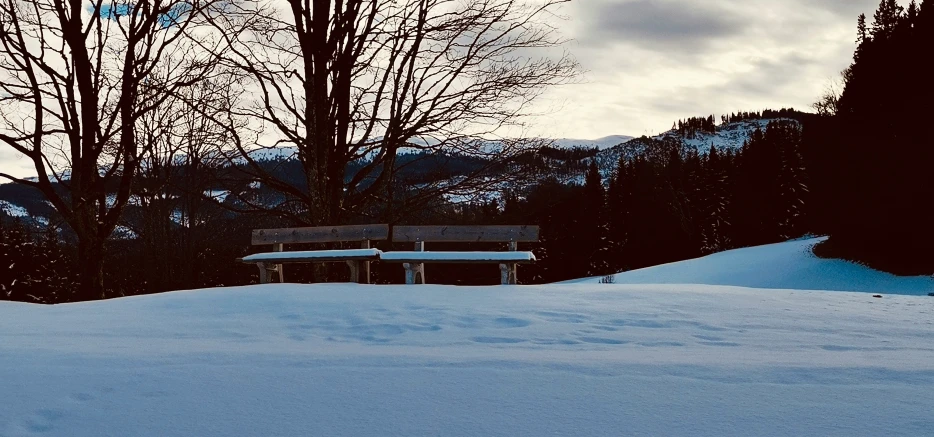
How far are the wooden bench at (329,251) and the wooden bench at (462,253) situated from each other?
0.30m

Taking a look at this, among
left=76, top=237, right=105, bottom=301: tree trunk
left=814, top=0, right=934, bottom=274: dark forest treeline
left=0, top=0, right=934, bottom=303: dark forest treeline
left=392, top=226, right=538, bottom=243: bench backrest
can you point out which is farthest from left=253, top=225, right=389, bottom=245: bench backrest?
left=814, top=0, right=934, bottom=274: dark forest treeline

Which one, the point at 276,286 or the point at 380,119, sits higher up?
the point at 380,119

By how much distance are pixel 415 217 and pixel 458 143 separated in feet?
6.61

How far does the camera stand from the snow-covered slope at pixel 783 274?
24953 millimetres

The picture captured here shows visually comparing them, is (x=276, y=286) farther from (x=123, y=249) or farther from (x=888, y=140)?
(x=888, y=140)

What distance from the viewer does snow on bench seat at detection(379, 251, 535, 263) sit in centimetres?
877

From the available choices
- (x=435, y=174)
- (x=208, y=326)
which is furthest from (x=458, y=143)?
(x=208, y=326)

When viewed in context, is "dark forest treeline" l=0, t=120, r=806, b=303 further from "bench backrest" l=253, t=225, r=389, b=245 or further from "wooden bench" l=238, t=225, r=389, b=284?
"wooden bench" l=238, t=225, r=389, b=284

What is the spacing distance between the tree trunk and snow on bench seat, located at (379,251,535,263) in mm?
4787

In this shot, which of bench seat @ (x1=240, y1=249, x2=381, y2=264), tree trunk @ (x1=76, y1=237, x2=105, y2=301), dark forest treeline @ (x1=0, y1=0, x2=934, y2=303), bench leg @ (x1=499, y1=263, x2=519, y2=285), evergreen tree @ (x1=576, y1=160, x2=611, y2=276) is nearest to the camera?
bench seat @ (x1=240, y1=249, x2=381, y2=264)

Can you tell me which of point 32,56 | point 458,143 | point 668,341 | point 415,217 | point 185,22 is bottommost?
point 668,341

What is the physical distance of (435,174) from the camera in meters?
12.1

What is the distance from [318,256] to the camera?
950cm

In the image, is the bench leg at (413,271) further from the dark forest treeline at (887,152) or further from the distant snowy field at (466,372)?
the dark forest treeline at (887,152)
